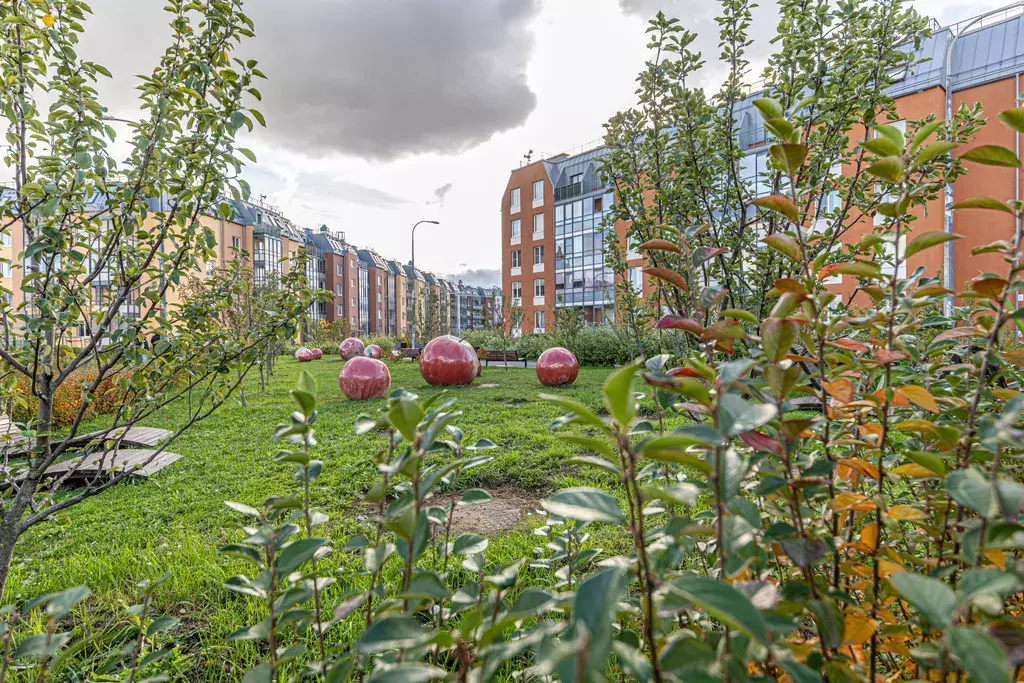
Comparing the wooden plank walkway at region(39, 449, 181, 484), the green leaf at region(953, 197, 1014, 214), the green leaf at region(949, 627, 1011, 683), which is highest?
the green leaf at region(953, 197, 1014, 214)

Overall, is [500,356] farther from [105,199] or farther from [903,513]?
[903,513]

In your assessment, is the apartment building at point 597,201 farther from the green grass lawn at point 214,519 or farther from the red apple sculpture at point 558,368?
the green grass lawn at point 214,519

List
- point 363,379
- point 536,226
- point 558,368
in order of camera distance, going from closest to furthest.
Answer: point 363,379 → point 558,368 → point 536,226

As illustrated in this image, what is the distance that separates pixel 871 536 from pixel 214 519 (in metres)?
4.58

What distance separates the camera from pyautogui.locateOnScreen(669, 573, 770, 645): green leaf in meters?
0.47

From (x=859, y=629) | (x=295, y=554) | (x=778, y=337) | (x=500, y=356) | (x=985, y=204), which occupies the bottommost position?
(x=500, y=356)

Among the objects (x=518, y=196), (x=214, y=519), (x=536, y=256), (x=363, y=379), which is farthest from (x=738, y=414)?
(x=518, y=196)

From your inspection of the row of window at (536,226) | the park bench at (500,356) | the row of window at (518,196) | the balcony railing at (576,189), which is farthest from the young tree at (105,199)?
the row of window at (518,196)

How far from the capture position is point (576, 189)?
37.9 m

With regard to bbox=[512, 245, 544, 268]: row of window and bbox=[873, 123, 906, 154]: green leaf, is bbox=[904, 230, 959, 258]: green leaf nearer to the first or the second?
bbox=[873, 123, 906, 154]: green leaf

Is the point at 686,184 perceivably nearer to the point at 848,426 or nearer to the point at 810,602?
the point at 848,426

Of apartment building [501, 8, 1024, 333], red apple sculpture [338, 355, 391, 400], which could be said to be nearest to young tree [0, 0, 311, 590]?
red apple sculpture [338, 355, 391, 400]

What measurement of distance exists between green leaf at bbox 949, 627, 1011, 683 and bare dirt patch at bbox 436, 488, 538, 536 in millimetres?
3237

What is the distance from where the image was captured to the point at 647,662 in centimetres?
70
